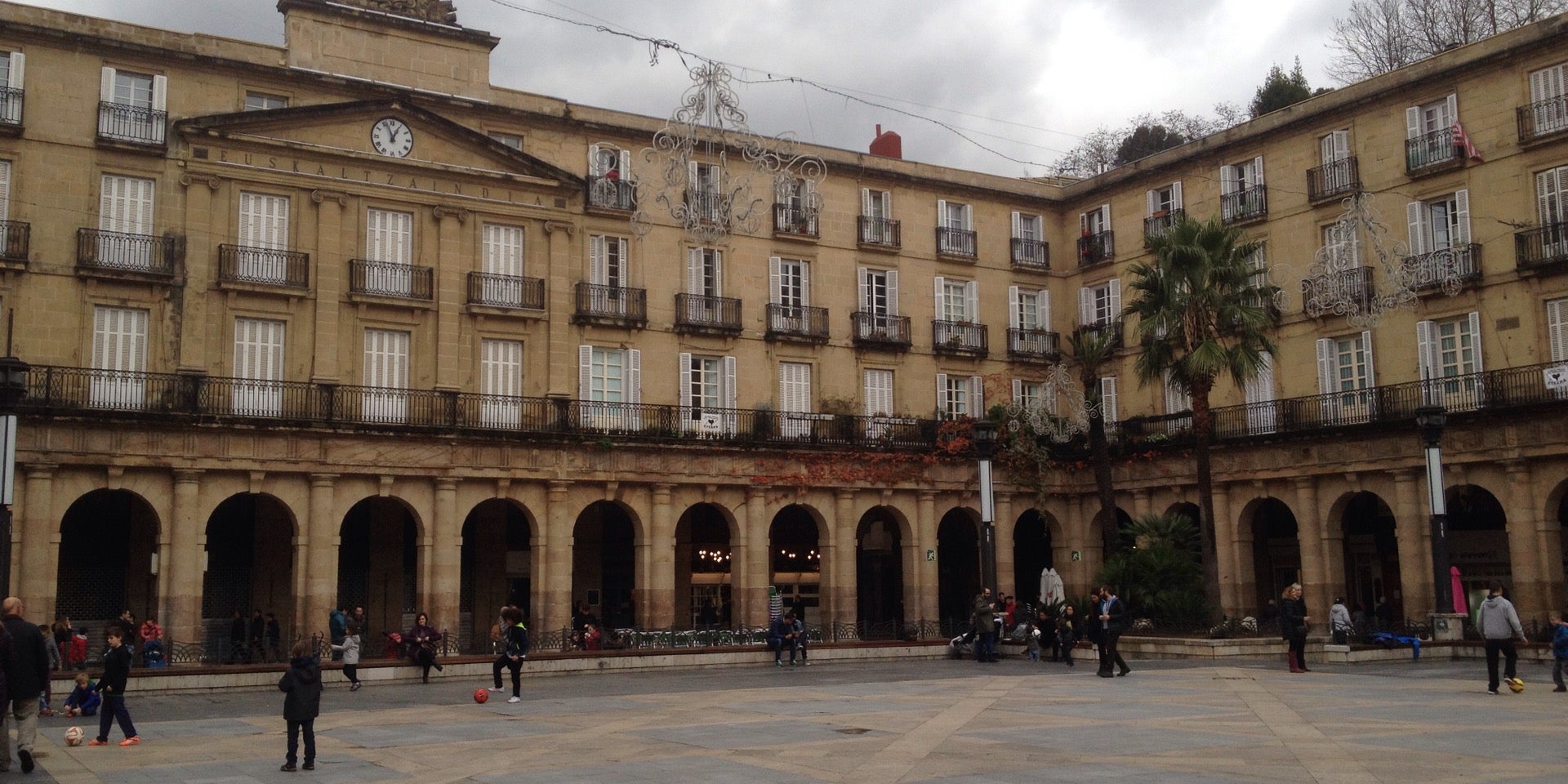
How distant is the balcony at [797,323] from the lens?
43125 mm

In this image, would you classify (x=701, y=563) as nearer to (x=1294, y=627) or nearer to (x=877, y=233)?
(x=877, y=233)

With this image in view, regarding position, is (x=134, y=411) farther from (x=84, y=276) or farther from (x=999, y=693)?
(x=999, y=693)

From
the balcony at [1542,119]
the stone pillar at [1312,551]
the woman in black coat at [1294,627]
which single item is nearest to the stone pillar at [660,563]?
the stone pillar at [1312,551]

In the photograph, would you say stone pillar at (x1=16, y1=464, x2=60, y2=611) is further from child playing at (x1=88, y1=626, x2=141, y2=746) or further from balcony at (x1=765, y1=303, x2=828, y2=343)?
balcony at (x1=765, y1=303, x2=828, y2=343)

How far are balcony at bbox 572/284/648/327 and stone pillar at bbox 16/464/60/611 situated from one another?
13.9 m

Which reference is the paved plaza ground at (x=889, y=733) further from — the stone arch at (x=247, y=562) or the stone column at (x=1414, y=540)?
the stone arch at (x=247, y=562)

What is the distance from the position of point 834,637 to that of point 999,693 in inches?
638

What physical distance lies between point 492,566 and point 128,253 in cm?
1268

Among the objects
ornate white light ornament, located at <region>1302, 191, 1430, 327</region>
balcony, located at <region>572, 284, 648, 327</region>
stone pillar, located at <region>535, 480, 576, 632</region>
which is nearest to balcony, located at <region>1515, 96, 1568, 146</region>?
ornate white light ornament, located at <region>1302, 191, 1430, 327</region>

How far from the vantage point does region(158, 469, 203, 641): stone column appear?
33.3 metres

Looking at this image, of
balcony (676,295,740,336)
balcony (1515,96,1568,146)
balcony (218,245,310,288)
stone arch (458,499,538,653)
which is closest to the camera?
balcony (1515,96,1568,146)

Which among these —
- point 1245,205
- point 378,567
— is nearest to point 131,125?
point 378,567

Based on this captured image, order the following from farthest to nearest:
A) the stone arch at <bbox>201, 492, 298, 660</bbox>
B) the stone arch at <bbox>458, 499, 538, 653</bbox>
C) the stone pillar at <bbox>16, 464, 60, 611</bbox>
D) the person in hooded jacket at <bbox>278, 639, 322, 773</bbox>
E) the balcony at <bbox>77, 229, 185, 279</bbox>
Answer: the stone arch at <bbox>458, 499, 538, 653</bbox>
the stone arch at <bbox>201, 492, 298, 660</bbox>
the balcony at <bbox>77, 229, 185, 279</bbox>
the stone pillar at <bbox>16, 464, 60, 611</bbox>
the person in hooded jacket at <bbox>278, 639, 322, 773</bbox>

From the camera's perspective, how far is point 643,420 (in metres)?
40.2
